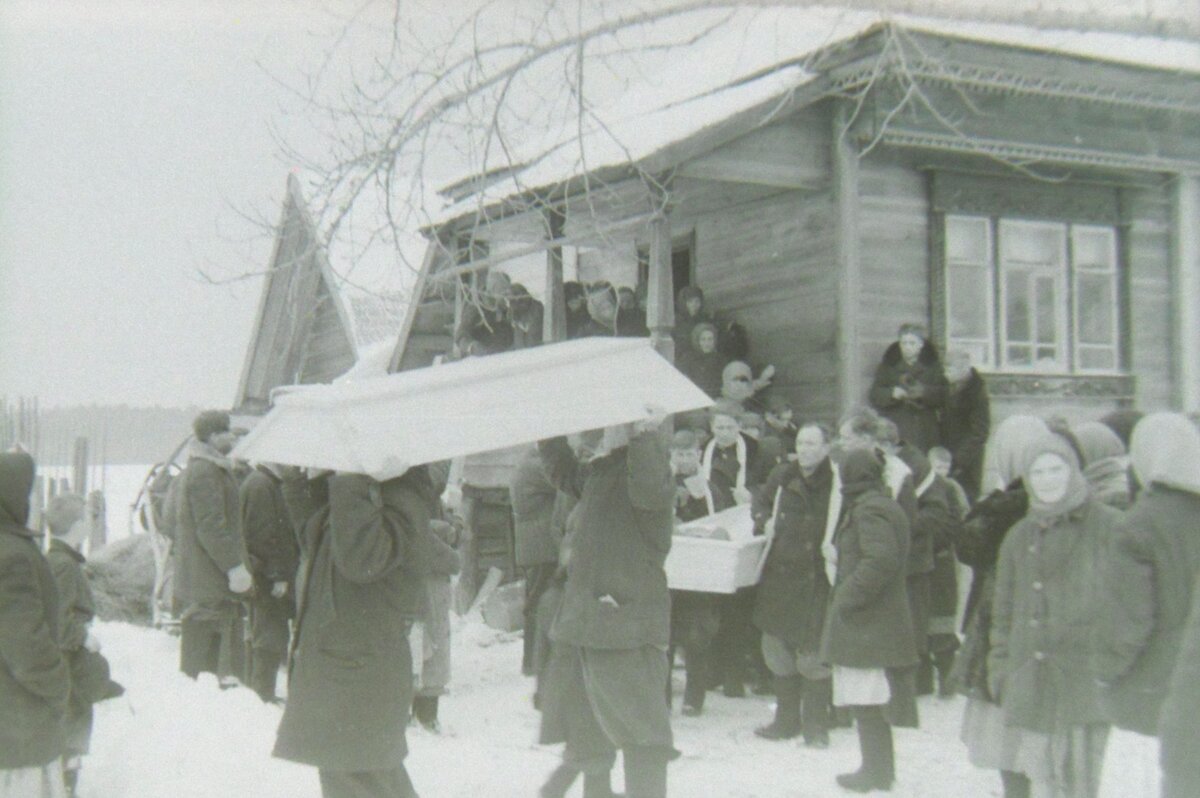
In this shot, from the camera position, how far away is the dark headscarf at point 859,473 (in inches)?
244

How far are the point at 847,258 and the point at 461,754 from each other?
17.5 feet

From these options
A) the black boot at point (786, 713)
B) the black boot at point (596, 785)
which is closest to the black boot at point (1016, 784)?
the black boot at point (596, 785)

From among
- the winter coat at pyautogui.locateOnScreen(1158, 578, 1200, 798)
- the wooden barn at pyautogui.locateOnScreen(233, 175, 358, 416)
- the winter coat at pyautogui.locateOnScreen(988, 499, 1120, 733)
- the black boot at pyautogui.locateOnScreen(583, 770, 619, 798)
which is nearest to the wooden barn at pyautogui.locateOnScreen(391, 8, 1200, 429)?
the black boot at pyautogui.locateOnScreen(583, 770, 619, 798)

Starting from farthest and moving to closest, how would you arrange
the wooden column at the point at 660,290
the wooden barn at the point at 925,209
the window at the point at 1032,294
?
the window at the point at 1032,294 < the wooden barn at the point at 925,209 < the wooden column at the point at 660,290

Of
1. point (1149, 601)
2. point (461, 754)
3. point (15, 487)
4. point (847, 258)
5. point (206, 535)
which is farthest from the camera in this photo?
point (847, 258)

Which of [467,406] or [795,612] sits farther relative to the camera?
[795,612]

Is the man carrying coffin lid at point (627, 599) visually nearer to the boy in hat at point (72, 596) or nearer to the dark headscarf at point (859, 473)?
the dark headscarf at point (859, 473)

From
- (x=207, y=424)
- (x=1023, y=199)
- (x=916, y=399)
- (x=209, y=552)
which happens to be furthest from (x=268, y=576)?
(x=1023, y=199)

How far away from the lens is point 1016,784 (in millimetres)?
5090

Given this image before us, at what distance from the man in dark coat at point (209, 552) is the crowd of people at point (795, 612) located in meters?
0.05

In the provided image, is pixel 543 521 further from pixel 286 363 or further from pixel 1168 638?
pixel 286 363

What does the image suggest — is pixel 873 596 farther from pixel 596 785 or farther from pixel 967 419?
pixel 967 419

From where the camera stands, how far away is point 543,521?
27.1 feet

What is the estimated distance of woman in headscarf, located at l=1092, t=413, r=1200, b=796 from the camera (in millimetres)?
3932
